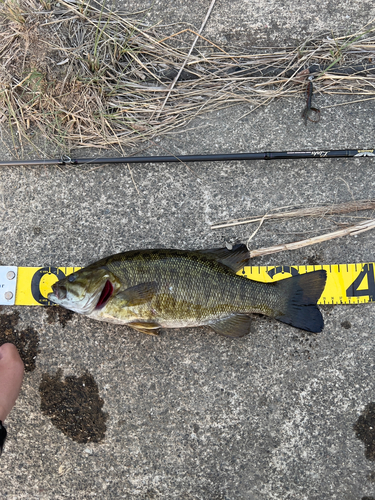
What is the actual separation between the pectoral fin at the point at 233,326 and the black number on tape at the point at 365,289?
3.50 feet

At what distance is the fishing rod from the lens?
3021mm

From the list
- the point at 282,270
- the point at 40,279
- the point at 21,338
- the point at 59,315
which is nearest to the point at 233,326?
the point at 282,270

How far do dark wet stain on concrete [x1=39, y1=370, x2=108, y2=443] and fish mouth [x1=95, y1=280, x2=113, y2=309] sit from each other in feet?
3.00

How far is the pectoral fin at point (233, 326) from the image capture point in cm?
279

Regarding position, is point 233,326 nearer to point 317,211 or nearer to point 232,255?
point 232,255

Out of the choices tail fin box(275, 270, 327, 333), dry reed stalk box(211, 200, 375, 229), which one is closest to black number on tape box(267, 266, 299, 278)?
tail fin box(275, 270, 327, 333)

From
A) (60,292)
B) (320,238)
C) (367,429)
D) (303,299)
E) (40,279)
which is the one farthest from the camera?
(40,279)

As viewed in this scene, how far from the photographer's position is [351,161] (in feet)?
10.4

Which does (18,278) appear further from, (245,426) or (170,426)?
(245,426)

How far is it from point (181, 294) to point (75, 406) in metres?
1.60

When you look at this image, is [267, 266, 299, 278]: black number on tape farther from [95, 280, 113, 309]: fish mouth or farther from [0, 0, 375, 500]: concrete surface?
[95, 280, 113, 309]: fish mouth

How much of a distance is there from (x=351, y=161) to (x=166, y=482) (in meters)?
3.62

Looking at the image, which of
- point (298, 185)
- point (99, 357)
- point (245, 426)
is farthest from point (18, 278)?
point (298, 185)

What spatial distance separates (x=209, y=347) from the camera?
3051mm
